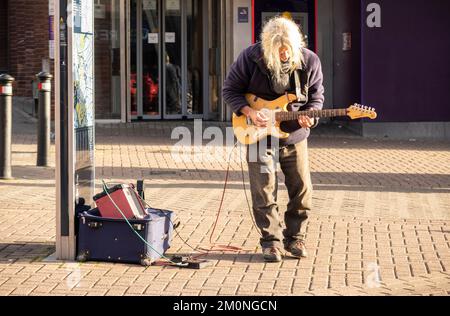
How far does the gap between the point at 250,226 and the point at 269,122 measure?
1.81m

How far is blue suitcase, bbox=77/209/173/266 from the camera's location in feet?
25.8

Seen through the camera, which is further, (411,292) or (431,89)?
(431,89)

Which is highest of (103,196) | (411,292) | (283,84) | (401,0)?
(401,0)

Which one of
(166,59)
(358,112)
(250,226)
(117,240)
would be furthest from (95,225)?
(166,59)

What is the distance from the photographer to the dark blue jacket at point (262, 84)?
26.6 ft

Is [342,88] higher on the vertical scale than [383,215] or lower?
higher

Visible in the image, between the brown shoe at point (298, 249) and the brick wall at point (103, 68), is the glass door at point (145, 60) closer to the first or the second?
the brick wall at point (103, 68)

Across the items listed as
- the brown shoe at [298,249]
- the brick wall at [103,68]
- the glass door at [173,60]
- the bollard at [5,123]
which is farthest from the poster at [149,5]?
the brown shoe at [298,249]

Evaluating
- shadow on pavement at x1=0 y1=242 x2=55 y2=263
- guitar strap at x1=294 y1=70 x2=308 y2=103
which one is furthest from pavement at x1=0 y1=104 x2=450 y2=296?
guitar strap at x1=294 y1=70 x2=308 y2=103

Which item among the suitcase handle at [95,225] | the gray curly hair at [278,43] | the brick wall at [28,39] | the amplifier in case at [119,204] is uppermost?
the brick wall at [28,39]
